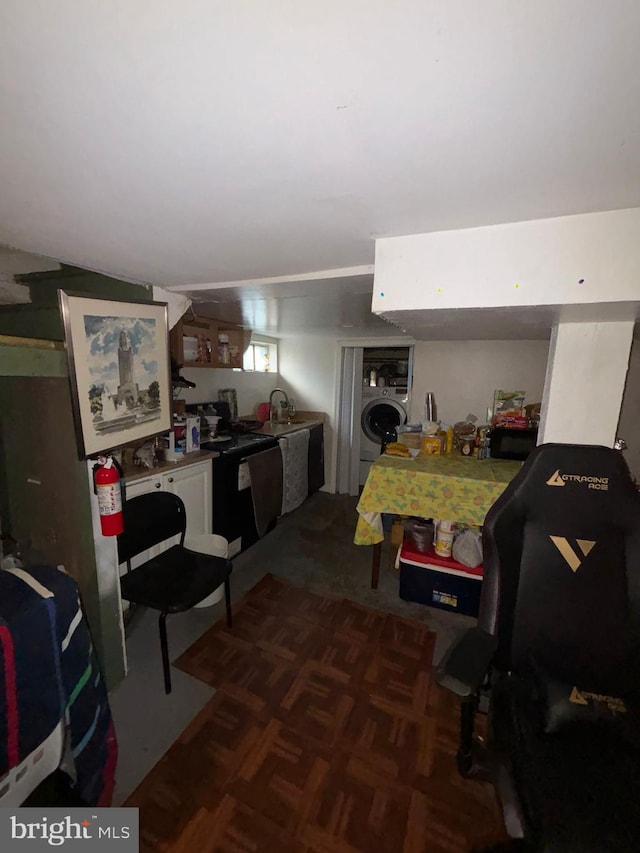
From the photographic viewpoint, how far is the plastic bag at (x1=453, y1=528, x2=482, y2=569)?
2039 millimetres

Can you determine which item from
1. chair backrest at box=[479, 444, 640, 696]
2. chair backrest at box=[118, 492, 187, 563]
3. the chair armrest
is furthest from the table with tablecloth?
chair backrest at box=[118, 492, 187, 563]

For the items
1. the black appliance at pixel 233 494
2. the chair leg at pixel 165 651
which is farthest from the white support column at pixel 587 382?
the black appliance at pixel 233 494

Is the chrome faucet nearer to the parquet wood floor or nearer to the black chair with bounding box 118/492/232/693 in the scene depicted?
the black chair with bounding box 118/492/232/693

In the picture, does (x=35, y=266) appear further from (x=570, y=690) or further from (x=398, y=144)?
(x=570, y=690)

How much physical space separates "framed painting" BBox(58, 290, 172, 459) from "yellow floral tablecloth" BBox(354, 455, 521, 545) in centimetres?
127

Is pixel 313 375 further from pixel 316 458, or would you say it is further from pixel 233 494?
pixel 233 494

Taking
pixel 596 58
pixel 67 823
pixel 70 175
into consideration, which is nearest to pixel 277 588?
pixel 67 823

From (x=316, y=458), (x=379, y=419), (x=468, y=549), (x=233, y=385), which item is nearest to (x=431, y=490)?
(x=468, y=549)

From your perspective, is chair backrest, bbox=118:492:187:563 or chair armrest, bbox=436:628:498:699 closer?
chair armrest, bbox=436:628:498:699

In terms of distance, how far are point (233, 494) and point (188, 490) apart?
0.40m

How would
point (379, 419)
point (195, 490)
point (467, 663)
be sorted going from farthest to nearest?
1. point (379, 419)
2. point (195, 490)
3. point (467, 663)

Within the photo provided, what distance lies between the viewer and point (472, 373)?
271cm

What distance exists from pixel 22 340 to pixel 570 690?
1.99m

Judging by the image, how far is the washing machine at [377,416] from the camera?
394 cm
